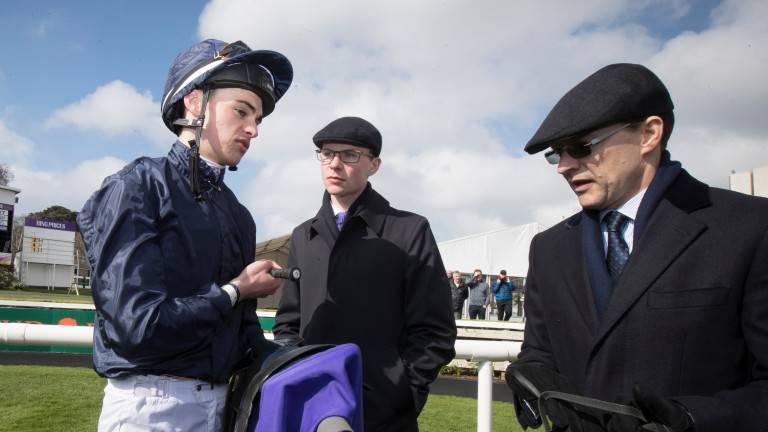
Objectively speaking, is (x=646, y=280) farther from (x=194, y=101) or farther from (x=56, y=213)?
(x=56, y=213)

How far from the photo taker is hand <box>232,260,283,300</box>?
177 cm

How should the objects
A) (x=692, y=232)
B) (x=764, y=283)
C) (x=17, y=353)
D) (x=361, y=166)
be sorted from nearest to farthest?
(x=764, y=283), (x=692, y=232), (x=361, y=166), (x=17, y=353)

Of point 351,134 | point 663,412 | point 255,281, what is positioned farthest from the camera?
point 351,134

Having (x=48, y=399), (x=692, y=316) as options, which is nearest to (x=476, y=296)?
→ (x=48, y=399)

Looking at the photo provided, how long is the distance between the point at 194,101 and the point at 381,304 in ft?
3.97

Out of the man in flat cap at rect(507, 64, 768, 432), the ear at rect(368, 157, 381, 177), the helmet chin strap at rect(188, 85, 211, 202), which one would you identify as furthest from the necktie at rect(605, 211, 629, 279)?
the ear at rect(368, 157, 381, 177)

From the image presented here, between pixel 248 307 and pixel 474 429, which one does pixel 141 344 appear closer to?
pixel 248 307

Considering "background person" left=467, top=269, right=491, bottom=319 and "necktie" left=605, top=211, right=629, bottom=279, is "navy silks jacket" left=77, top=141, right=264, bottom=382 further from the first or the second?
"background person" left=467, top=269, right=491, bottom=319

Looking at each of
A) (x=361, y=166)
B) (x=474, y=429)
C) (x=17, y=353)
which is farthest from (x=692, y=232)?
(x=17, y=353)

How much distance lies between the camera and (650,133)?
1.71 m

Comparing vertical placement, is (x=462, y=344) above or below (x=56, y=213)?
below

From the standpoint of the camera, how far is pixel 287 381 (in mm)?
1502

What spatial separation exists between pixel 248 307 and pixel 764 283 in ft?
5.16

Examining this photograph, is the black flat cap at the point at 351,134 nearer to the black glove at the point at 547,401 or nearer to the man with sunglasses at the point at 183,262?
the man with sunglasses at the point at 183,262
